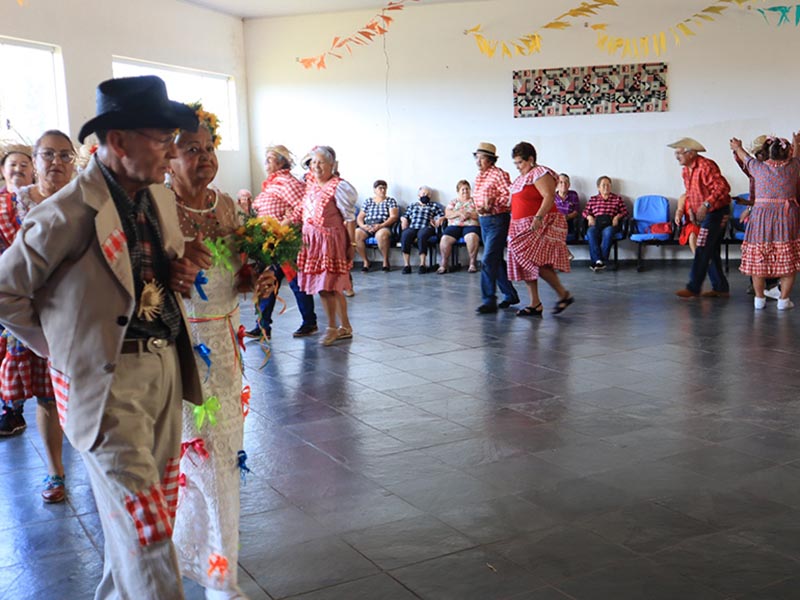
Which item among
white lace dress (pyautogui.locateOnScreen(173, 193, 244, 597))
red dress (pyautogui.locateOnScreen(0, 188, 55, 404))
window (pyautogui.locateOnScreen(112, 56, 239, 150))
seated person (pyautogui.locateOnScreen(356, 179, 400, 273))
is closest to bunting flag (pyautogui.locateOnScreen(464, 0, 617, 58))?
seated person (pyautogui.locateOnScreen(356, 179, 400, 273))

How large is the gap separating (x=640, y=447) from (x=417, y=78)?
9.88m

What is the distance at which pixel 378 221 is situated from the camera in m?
13.1

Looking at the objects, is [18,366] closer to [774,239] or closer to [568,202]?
[774,239]

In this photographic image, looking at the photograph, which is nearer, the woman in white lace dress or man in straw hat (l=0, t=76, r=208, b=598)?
man in straw hat (l=0, t=76, r=208, b=598)

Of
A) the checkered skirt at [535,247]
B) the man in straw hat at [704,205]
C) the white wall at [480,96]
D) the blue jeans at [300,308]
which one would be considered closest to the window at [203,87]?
the white wall at [480,96]

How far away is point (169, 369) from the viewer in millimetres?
2314

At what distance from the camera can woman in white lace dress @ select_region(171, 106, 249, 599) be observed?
2781 millimetres

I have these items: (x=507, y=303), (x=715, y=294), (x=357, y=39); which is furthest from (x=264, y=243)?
(x=357, y=39)

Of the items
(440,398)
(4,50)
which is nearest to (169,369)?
(440,398)

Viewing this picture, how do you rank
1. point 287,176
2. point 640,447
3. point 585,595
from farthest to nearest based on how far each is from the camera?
point 287,176 < point 640,447 < point 585,595

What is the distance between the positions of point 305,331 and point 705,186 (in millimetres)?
4313

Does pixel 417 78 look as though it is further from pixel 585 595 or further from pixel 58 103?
pixel 585 595

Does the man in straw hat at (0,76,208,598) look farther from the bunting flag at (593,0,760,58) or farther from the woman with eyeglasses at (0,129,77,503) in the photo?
the bunting flag at (593,0,760,58)

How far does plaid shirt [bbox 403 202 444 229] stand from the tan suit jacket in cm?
1071
